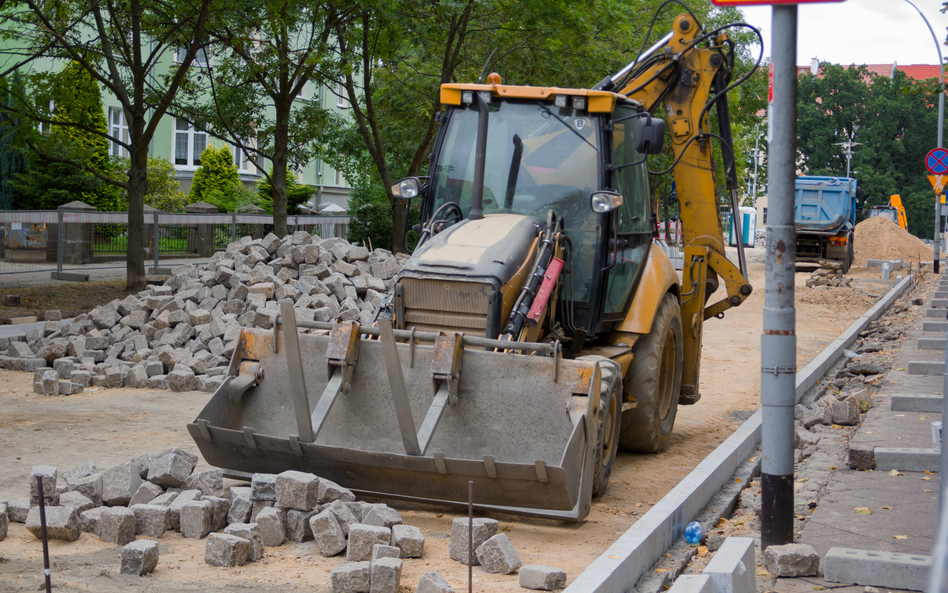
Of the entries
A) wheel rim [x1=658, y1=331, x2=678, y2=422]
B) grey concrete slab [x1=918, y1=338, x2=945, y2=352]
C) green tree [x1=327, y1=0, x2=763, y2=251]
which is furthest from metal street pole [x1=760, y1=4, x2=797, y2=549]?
green tree [x1=327, y1=0, x2=763, y2=251]

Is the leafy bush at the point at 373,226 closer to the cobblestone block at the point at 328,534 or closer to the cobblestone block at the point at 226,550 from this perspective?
the cobblestone block at the point at 328,534

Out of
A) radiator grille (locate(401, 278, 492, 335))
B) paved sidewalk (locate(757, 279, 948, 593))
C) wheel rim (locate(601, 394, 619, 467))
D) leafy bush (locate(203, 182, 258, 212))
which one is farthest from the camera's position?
leafy bush (locate(203, 182, 258, 212))

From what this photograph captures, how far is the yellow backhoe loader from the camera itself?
575 centimetres

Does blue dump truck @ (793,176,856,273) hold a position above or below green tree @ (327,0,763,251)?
below

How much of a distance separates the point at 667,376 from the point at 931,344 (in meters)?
7.88

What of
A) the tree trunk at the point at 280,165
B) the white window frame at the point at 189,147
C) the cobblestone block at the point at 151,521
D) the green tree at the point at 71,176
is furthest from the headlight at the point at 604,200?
the white window frame at the point at 189,147

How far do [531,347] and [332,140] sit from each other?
1818 cm

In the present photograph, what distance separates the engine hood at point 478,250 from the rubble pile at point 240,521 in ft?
5.25

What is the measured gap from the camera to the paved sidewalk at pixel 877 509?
4.96m

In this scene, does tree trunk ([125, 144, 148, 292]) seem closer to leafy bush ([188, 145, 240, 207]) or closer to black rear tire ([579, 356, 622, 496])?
black rear tire ([579, 356, 622, 496])

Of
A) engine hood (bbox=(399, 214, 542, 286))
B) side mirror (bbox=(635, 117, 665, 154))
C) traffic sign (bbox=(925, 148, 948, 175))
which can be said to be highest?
traffic sign (bbox=(925, 148, 948, 175))

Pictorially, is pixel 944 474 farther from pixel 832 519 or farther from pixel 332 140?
pixel 332 140

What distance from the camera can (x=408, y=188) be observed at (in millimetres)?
7195

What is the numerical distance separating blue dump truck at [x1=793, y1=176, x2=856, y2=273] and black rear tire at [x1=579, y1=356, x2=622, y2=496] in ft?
90.4
